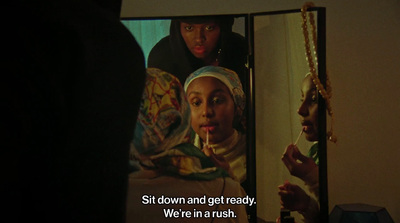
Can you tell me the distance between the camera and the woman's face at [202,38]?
109 cm

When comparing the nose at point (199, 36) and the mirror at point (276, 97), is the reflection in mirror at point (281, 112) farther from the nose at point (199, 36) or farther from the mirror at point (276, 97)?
the nose at point (199, 36)

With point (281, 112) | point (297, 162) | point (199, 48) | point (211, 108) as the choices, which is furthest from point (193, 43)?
point (297, 162)

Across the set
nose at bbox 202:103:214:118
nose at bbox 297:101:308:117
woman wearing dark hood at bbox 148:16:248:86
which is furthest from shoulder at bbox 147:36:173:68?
nose at bbox 297:101:308:117

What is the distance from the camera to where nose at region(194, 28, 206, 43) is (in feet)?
3.61

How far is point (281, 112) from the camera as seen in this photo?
41.9 inches

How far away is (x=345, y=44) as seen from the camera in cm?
129

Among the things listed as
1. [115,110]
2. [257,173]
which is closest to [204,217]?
[257,173]

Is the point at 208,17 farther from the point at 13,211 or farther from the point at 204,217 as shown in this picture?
the point at 13,211

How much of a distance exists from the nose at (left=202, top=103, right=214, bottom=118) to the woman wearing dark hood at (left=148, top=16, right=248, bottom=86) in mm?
84

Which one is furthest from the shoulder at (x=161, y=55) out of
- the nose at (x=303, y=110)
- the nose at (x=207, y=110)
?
the nose at (x=303, y=110)

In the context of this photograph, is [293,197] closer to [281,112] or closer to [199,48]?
[281,112]

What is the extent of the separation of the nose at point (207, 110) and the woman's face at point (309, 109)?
0.20 meters

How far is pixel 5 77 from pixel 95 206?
0.25 ft

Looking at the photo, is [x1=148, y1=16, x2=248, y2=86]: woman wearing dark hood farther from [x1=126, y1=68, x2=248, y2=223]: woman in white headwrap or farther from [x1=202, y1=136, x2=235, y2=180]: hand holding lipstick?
[x1=202, y1=136, x2=235, y2=180]: hand holding lipstick
